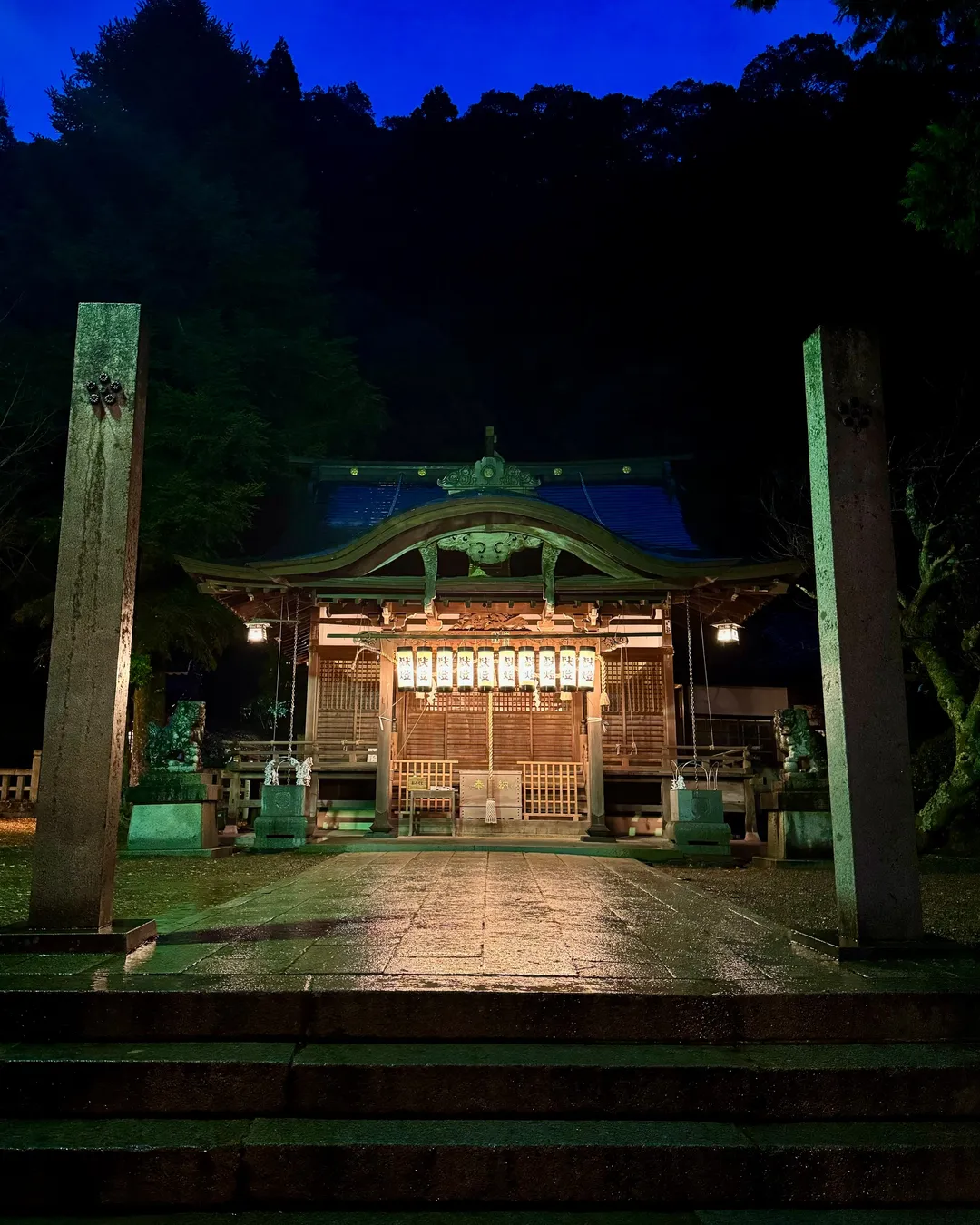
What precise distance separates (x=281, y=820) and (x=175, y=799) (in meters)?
2.07

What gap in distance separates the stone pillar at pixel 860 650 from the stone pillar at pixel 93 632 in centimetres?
419

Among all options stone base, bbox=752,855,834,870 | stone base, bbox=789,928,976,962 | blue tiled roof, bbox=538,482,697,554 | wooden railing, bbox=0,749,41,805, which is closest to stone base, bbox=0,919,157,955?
stone base, bbox=789,928,976,962

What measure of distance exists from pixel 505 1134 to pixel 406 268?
52787 millimetres

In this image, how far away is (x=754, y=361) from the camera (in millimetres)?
35625

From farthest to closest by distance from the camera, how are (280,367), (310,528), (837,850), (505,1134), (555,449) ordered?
(555,449) < (280,367) < (310,528) < (837,850) < (505,1134)

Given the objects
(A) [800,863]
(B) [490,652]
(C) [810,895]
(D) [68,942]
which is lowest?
(A) [800,863]

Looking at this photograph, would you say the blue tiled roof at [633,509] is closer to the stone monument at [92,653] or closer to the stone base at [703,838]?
the stone base at [703,838]

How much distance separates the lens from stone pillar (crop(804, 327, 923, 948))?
14.9 ft

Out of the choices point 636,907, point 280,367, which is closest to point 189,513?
point 280,367

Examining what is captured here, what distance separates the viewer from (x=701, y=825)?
1316cm

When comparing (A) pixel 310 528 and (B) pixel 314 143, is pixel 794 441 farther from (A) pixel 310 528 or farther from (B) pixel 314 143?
(B) pixel 314 143

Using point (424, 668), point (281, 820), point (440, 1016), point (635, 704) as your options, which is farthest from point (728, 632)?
point (440, 1016)

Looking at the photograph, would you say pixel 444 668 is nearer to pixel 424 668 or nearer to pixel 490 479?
pixel 424 668

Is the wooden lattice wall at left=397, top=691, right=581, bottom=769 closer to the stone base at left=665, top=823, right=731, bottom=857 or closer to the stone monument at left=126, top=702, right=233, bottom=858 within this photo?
the stone base at left=665, top=823, right=731, bottom=857
